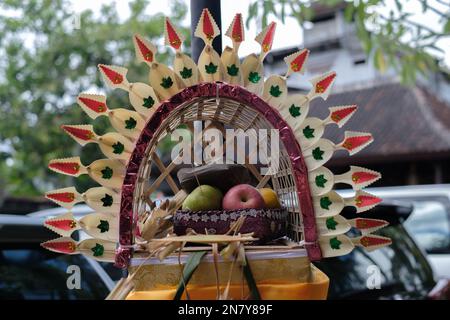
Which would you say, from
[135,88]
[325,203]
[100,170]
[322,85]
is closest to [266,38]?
[322,85]

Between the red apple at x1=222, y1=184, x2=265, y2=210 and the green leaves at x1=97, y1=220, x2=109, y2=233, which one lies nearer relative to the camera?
the green leaves at x1=97, y1=220, x2=109, y2=233

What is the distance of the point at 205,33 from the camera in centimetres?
186

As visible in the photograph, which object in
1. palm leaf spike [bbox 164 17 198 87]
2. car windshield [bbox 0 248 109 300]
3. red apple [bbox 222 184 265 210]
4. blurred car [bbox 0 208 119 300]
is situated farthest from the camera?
car windshield [bbox 0 248 109 300]

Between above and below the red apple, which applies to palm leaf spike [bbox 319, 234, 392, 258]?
below

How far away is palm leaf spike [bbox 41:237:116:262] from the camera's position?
1.81 meters

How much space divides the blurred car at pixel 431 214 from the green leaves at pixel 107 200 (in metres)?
4.87

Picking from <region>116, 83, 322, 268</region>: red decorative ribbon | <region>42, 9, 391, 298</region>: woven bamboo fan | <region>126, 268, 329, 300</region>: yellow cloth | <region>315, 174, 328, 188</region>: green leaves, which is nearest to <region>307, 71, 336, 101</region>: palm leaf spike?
<region>42, 9, 391, 298</region>: woven bamboo fan

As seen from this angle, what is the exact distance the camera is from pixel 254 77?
6.13ft

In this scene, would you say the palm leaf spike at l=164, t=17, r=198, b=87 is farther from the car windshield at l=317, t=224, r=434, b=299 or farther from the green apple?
the car windshield at l=317, t=224, r=434, b=299

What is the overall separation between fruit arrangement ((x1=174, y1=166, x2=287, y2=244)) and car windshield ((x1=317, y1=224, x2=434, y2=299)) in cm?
167

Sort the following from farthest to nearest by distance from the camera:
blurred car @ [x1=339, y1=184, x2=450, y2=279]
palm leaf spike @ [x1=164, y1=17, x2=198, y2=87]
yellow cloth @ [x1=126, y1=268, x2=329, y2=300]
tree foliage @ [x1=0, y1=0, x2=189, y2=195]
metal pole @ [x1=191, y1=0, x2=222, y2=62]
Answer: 1. tree foliage @ [x1=0, y1=0, x2=189, y2=195]
2. blurred car @ [x1=339, y1=184, x2=450, y2=279]
3. metal pole @ [x1=191, y1=0, x2=222, y2=62]
4. palm leaf spike @ [x1=164, y1=17, x2=198, y2=87]
5. yellow cloth @ [x1=126, y1=268, x2=329, y2=300]

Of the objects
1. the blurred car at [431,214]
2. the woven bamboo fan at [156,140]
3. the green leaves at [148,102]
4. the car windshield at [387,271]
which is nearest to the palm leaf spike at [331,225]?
the woven bamboo fan at [156,140]

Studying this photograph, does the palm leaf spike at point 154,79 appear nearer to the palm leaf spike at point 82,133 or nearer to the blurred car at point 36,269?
the palm leaf spike at point 82,133

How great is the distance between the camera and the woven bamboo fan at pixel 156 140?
1.80 metres
